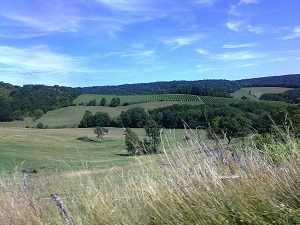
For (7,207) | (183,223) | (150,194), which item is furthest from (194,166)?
(7,207)

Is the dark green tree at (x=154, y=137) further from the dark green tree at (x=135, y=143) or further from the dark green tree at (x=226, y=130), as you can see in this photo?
the dark green tree at (x=226, y=130)

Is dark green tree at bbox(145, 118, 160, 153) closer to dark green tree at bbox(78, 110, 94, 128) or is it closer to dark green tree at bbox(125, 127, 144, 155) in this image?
dark green tree at bbox(125, 127, 144, 155)

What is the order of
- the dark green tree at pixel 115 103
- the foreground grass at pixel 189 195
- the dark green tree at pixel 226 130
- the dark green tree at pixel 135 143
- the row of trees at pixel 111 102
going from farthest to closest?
the row of trees at pixel 111 102 → the dark green tree at pixel 115 103 → the dark green tree at pixel 226 130 → the dark green tree at pixel 135 143 → the foreground grass at pixel 189 195

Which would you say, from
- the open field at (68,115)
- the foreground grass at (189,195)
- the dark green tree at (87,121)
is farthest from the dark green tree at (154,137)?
the open field at (68,115)

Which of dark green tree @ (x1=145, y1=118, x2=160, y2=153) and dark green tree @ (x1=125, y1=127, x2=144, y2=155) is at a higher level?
dark green tree @ (x1=125, y1=127, x2=144, y2=155)

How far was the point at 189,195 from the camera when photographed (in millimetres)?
3070

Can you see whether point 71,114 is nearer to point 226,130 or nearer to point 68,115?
point 68,115

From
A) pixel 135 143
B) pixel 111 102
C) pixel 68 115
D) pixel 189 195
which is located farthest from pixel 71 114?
pixel 189 195

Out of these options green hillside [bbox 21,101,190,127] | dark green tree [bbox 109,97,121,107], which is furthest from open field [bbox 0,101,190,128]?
dark green tree [bbox 109,97,121,107]

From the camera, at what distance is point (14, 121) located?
420ft

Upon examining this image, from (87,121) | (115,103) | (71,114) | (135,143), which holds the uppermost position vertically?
(135,143)

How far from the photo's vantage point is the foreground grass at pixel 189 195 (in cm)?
270

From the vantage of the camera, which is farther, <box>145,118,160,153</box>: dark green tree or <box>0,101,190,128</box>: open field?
<box>0,101,190,128</box>: open field

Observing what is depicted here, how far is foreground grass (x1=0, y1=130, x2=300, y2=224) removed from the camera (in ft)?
8.86
